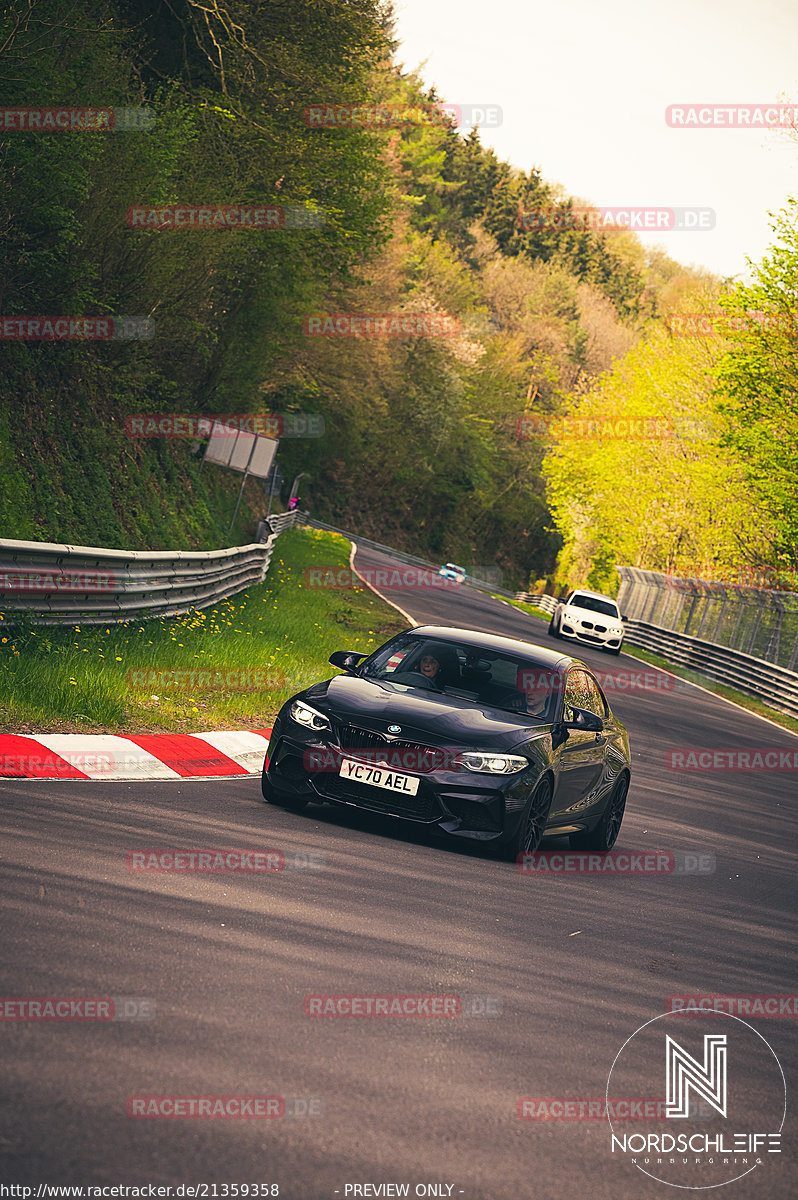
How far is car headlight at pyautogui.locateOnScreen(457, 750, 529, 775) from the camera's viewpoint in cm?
918

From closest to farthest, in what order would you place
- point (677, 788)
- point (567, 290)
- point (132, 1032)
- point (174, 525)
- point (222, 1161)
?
point (222, 1161) → point (132, 1032) → point (677, 788) → point (174, 525) → point (567, 290)

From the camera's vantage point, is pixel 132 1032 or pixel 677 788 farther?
pixel 677 788

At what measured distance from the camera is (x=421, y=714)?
9500 millimetres

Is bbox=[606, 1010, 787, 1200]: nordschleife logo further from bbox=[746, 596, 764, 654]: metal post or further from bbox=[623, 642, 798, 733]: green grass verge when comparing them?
bbox=[746, 596, 764, 654]: metal post

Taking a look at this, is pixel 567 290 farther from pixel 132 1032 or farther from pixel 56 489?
pixel 132 1032

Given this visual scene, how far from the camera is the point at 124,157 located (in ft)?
75.2

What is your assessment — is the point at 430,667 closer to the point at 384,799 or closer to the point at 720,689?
the point at 384,799

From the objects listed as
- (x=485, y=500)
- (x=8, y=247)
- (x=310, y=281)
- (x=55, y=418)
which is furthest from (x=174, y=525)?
(x=485, y=500)

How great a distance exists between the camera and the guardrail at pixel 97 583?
1248 cm

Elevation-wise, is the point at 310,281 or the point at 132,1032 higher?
the point at 310,281

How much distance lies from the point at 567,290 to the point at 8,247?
10145 cm

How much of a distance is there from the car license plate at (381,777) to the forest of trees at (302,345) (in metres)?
9.38

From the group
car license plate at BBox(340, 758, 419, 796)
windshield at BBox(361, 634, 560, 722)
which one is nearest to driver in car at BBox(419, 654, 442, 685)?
Answer: windshield at BBox(361, 634, 560, 722)

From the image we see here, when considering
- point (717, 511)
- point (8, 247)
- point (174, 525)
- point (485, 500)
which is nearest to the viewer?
point (8, 247)
